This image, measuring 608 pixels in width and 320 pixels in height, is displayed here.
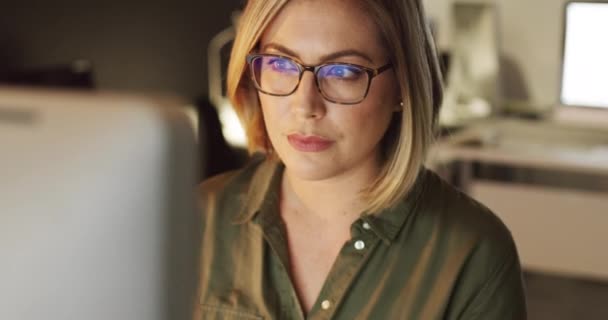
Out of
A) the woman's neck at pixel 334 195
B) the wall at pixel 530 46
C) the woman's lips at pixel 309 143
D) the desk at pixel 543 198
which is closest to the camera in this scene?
the woman's lips at pixel 309 143

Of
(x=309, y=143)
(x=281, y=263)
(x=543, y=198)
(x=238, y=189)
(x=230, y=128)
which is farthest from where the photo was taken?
(x=230, y=128)

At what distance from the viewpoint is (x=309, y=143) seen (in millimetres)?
1116

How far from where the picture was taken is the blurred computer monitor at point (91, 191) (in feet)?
1.40

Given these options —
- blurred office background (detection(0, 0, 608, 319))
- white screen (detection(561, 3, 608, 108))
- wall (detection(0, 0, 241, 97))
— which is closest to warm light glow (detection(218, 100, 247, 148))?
blurred office background (detection(0, 0, 608, 319))

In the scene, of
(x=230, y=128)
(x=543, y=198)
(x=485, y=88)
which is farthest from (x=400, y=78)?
(x=230, y=128)

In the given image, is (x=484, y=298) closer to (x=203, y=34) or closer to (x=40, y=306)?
(x=40, y=306)

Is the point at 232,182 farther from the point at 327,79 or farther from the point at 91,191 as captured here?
the point at 91,191

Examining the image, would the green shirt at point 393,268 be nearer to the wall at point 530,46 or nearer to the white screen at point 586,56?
the white screen at point 586,56

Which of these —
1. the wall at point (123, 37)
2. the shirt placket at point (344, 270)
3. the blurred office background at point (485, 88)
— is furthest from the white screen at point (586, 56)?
the shirt placket at point (344, 270)

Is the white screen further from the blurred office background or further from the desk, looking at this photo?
the desk

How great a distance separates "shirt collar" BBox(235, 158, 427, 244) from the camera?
121 cm

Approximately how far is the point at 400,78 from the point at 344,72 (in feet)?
0.27

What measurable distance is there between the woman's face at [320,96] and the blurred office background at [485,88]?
143cm

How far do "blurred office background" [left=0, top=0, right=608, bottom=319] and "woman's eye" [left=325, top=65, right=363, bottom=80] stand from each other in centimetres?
143
